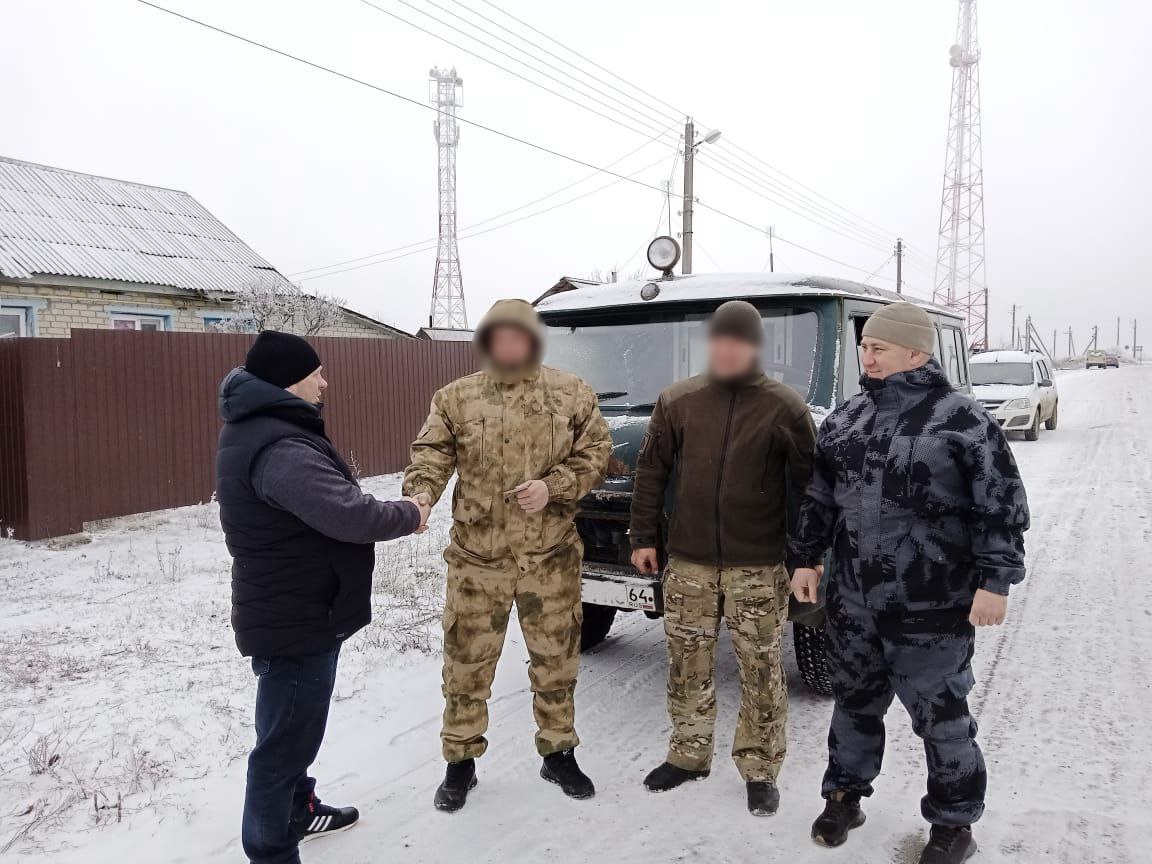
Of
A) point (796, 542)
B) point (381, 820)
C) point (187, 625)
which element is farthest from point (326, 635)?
point (187, 625)

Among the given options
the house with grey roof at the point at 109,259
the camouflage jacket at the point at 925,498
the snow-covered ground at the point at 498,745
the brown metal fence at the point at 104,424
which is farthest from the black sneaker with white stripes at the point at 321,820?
the house with grey roof at the point at 109,259

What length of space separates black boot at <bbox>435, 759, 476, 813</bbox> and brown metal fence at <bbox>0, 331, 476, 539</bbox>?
636 centimetres

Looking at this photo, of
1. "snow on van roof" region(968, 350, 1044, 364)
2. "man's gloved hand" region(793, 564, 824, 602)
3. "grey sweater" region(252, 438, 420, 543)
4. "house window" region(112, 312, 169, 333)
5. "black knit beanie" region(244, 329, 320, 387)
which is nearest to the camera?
"grey sweater" region(252, 438, 420, 543)

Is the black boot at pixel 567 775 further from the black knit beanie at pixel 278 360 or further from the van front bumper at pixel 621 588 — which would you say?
the black knit beanie at pixel 278 360

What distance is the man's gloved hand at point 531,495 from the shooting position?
2895 mm

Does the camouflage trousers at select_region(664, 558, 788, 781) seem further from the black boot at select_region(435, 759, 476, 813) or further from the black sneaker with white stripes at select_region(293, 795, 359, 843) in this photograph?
the black sneaker with white stripes at select_region(293, 795, 359, 843)

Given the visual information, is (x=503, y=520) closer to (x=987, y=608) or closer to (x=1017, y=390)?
(x=987, y=608)

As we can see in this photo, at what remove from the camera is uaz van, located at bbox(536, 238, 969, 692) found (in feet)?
12.0

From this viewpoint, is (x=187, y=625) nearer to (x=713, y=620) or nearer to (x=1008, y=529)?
(x=713, y=620)

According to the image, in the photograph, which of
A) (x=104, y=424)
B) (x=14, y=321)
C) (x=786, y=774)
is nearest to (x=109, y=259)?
(x=14, y=321)

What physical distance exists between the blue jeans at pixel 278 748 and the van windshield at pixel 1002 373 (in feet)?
53.4

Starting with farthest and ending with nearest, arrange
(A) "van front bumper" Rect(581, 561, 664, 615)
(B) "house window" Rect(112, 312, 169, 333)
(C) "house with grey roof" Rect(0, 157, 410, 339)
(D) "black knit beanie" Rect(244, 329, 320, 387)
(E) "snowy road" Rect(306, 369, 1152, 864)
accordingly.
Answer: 1. (B) "house window" Rect(112, 312, 169, 333)
2. (C) "house with grey roof" Rect(0, 157, 410, 339)
3. (A) "van front bumper" Rect(581, 561, 664, 615)
4. (E) "snowy road" Rect(306, 369, 1152, 864)
5. (D) "black knit beanie" Rect(244, 329, 320, 387)

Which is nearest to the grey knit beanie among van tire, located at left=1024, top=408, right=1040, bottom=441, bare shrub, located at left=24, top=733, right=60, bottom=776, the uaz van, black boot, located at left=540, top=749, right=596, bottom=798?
the uaz van

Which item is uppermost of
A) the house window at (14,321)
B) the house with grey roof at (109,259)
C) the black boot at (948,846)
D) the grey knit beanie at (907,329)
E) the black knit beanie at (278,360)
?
the house with grey roof at (109,259)
